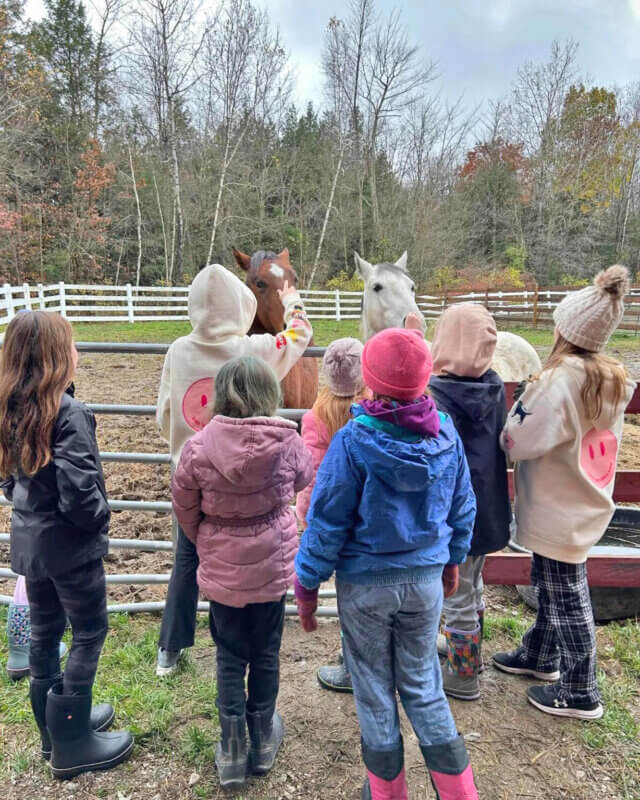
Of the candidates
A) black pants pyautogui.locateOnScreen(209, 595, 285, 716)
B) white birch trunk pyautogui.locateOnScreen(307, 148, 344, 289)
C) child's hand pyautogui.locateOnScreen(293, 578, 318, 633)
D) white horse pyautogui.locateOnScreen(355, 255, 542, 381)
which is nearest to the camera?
child's hand pyautogui.locateOnScreen(293, 578, 318, 633)

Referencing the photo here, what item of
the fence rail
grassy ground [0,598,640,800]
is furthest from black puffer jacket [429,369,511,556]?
the fence rail

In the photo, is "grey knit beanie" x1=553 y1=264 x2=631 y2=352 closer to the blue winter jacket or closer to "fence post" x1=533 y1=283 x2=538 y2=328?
the blue winter jacket

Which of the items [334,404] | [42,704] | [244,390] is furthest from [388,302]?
[42,704]

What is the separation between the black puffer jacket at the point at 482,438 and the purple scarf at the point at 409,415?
519mm

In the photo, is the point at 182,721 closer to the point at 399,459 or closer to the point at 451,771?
the point at 451,771

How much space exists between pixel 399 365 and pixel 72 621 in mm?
1475

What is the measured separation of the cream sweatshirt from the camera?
1.98m

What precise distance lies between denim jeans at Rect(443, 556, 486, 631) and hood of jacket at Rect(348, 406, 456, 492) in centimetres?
82

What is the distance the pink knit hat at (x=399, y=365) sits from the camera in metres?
1.54

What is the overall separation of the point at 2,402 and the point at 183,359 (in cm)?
75

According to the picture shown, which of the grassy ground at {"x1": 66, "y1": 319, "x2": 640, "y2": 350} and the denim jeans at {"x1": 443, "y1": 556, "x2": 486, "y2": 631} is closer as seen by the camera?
the denim jeans at {"x1": 443, "y1": 556, "x2": 486, "y2": 631}

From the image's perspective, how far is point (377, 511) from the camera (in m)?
1.54

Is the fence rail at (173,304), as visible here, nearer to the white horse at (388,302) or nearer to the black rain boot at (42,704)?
the white horse at (388,302)

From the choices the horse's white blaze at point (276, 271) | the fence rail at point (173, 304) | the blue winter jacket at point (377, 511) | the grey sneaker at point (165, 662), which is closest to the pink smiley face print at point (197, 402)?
the blue winter jacket at point (377, 511)
